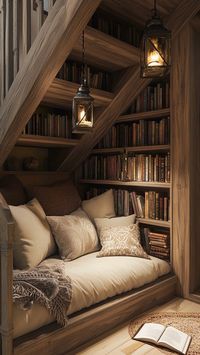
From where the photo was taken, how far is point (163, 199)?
9.45 feet

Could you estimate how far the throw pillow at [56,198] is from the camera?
2.89 m

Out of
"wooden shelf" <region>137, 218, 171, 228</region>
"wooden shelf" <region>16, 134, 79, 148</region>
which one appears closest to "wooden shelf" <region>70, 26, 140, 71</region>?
"wooden shelf" <region>16, 134, 79, 148</region>

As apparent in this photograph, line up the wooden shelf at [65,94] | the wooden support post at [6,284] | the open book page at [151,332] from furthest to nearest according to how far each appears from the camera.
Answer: the wooden shelf at [65,94] < the open book page at [151,332] < the wooden support post at [6,284]

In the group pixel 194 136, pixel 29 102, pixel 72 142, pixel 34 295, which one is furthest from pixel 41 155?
pixel 34 295

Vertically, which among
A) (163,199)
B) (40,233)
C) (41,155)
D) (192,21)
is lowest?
(40,233)

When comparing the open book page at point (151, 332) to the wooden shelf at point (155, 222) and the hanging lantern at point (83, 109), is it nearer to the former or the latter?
the wooden shelf at point (155, 222)

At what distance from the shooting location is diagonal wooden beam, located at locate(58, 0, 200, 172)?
2.56 m

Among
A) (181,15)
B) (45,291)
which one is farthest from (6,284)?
(181,15)

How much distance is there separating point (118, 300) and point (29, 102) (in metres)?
1.59

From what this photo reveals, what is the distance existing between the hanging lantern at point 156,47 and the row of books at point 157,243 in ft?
5.22

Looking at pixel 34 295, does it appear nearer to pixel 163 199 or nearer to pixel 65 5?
pixel 163 199

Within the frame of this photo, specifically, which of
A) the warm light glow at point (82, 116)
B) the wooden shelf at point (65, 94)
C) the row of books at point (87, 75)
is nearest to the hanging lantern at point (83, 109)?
the warm light glow at point (82, 116)

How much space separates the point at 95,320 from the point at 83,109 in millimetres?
1513

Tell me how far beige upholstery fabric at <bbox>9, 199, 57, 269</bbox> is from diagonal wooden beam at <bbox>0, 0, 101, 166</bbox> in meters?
0.60
